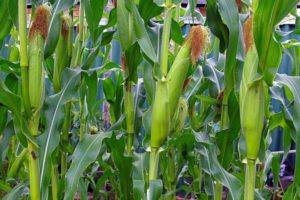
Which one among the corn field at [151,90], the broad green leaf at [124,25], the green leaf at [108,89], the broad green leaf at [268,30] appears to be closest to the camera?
the broad green leaf at [268,30]

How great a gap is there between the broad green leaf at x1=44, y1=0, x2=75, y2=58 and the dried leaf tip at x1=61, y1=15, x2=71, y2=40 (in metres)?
0.06

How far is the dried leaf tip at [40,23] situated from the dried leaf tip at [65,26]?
0.17m

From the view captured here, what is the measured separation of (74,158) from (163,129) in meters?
0.31

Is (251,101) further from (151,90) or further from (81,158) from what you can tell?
(81,158)

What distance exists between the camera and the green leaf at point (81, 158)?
1.27 m

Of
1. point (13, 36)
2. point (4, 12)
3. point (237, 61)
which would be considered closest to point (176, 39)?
point (237, 61)

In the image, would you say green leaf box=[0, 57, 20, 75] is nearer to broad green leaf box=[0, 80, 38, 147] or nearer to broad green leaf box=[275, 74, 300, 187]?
broad green leaf box=[0, 80, 38, 147]

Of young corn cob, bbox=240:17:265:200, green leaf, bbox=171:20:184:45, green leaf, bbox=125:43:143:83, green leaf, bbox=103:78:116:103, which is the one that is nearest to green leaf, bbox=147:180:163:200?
young corn cob, bbox=240:17:265:200

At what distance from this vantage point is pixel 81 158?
52.3 inches

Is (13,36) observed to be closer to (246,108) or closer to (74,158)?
(74,158)

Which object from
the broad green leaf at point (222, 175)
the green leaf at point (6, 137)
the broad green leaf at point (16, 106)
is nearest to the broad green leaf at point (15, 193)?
the green leaf at point (6, 137)

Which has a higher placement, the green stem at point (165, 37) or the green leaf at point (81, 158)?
the green stem at point (165, 37)

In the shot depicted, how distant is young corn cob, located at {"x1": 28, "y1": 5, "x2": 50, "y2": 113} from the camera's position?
1.22 m

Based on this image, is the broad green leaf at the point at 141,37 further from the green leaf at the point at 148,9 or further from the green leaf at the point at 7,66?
the green leaf at the point at 7,66
